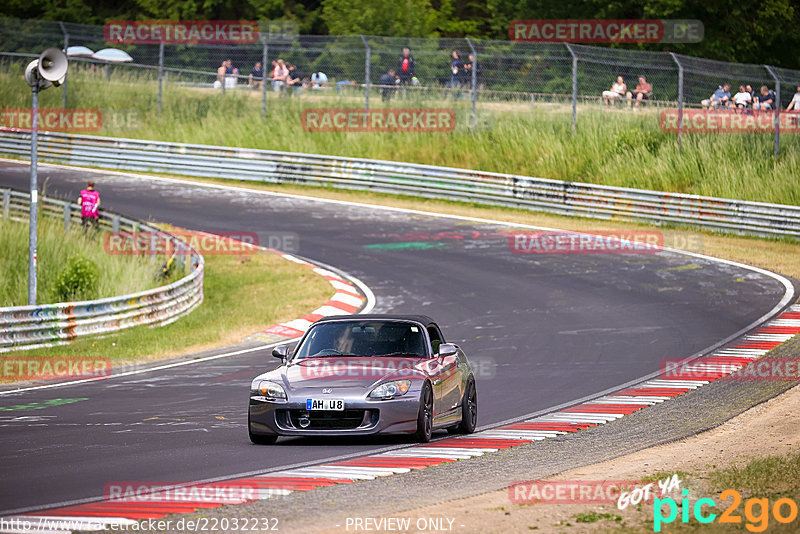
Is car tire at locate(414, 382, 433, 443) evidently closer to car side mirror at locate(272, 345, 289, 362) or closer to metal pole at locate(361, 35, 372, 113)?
car side mirror at locate(272, 345, 289, 362)

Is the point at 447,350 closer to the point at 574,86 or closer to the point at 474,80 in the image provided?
the point at 574,86

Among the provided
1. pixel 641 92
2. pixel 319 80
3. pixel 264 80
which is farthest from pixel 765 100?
pixel 264 80

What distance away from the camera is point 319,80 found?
124 ft

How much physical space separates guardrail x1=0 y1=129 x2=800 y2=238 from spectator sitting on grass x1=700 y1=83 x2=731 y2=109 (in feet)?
11.4

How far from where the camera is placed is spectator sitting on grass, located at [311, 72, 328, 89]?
123 ft

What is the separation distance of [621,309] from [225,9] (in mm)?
49997

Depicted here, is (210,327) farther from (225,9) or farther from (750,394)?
(225,9)

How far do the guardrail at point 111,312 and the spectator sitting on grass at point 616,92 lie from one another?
14.0 meters

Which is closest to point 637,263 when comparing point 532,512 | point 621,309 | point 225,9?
point 621,309

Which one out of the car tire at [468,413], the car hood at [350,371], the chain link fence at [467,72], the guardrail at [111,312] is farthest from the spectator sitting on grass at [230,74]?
the car hood at [350,371]

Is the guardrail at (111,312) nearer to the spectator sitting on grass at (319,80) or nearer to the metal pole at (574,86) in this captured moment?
the spectator sitting on grass at (319,80)

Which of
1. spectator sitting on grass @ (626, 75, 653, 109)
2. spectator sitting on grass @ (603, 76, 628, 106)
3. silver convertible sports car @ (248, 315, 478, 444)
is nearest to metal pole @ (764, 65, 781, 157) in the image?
spectator sitting on grass @ (626, 75, 653, 109)

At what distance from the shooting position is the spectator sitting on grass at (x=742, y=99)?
1227 inches

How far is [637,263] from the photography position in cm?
2520
